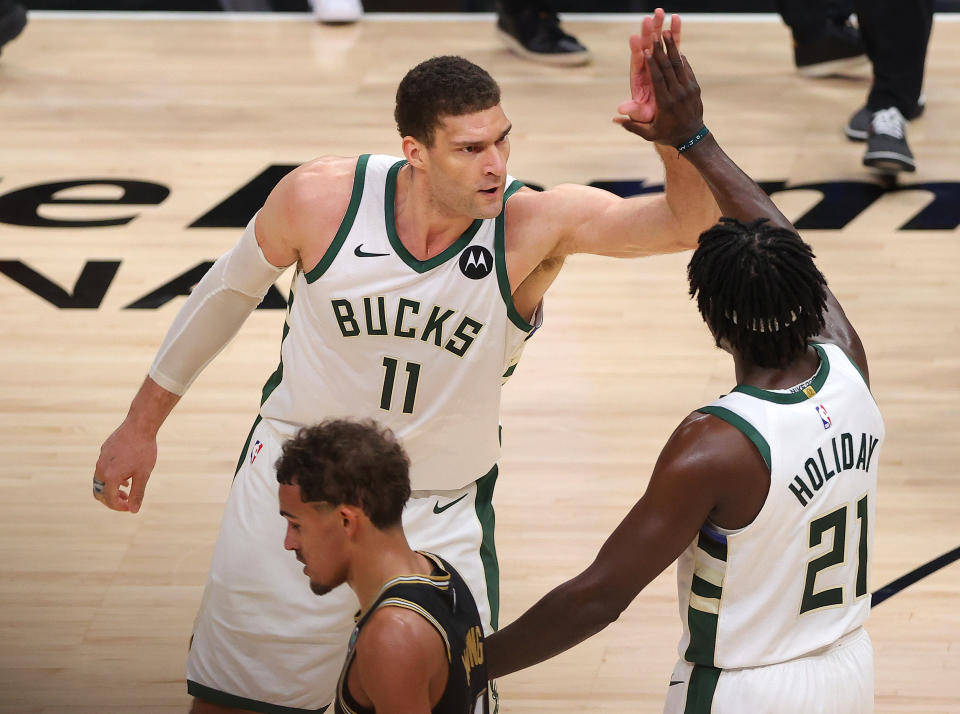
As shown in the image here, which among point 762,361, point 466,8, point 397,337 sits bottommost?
point 466,8

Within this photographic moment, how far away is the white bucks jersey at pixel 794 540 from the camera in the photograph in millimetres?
2143

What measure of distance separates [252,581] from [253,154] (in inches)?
167

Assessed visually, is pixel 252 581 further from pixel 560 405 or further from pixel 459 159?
pixel 560 405

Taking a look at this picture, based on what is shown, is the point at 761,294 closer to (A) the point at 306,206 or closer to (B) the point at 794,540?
(B) the point at 794,540

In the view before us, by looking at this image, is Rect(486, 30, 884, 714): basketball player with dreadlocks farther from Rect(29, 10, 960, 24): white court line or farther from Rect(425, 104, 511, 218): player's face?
Rect(29, 10, 960, 24): white court line

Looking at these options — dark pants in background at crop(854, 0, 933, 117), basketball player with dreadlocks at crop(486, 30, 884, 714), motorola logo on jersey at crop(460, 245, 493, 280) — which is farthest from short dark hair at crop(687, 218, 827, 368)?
dark pants in background at crop(854, 0, 933, 117)

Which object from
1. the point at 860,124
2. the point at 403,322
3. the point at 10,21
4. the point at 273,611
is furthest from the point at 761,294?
the point at 10,21

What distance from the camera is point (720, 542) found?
7.19 ft

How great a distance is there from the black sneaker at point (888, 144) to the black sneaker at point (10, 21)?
4.95 metres

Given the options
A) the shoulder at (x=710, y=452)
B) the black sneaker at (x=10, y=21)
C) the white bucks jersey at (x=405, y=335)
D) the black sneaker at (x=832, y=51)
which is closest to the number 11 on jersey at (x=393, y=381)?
the white bucks jersey at (x=405, y=335)

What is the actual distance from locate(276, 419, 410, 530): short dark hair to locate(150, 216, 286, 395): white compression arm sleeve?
1066 millimetres

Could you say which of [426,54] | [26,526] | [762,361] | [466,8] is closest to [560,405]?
[26,526]

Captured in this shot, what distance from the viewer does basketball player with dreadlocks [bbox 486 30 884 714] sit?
6.97 feet

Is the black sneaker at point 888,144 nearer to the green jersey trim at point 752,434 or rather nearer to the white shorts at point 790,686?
the white shorts at point 790,686
